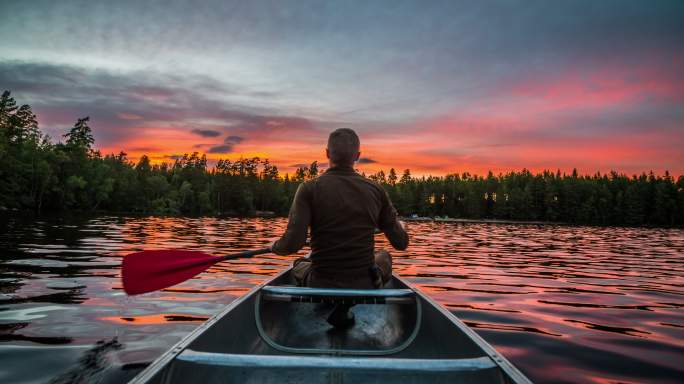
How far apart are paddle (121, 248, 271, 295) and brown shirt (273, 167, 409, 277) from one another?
1.02 meters

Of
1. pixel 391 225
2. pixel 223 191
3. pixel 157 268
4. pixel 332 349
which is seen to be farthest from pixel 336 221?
pixel 223 191

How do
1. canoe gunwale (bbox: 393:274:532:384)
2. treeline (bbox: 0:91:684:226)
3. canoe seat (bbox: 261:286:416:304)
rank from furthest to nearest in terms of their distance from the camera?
treeline (bbox: 0:91:684:226), canoe seat (bbox: 261:286:416:304), canoe gunwale (bbox: 393:274:532:384)

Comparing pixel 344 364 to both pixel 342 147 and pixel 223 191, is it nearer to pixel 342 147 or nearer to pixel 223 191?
pixel 342 147

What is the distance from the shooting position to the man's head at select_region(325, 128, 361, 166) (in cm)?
414

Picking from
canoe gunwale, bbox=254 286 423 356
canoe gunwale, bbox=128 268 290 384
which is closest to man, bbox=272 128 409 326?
canoe gunwale, bbox=254 286 423 356

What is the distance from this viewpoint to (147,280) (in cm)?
474

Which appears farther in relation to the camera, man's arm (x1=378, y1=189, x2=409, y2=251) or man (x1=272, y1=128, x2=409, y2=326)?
man's arm (x1=378, y1=189, x2=409, y2=251)

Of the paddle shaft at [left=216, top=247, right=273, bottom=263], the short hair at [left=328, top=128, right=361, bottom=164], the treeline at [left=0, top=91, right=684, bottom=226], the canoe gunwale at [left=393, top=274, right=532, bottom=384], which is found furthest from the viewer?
the treeline at [left=0, top=91, right=684, bottom=226]

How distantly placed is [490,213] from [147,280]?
487ft

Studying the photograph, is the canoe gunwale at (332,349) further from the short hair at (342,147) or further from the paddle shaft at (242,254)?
the short hair at (342,147)

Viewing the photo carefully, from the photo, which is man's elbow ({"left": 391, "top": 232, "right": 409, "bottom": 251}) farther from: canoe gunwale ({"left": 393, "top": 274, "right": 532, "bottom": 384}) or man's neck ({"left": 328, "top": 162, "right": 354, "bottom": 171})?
man's neck ({"left": 328, "top": 162, "right": 354, "bottom": 171})

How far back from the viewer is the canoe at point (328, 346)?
2174 millimetres

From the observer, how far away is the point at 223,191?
404 ft

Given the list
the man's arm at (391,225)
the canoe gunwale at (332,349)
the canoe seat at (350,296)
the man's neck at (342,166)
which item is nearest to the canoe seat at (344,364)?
the canoe seat at (350,296)
